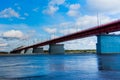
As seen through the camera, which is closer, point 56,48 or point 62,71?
point 62,71

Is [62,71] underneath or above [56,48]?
underneath

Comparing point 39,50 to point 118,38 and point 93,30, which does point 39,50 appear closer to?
point 118,38

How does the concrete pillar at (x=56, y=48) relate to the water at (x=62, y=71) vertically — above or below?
above

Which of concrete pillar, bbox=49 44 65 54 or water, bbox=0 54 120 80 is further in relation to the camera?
concrete pillar, bbox=49 44 65 54

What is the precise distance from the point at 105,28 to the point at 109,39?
162 feet

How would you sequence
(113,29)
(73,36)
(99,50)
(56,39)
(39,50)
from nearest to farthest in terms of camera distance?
(113,29) < (73,36) < (56,39) < (99,50) < (39,50)

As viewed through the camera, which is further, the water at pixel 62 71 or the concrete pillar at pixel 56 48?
the concrete pillar at pixel 56 48

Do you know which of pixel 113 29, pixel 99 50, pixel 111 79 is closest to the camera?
pixel 111 79

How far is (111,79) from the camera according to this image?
1786 centimetres

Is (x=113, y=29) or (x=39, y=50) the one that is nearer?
(x=113, y=29)

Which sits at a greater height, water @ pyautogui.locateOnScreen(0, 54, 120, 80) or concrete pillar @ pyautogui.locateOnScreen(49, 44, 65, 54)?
concrete pillar @ pyautogui.locateOnScreen(49, 44, 65, 54)

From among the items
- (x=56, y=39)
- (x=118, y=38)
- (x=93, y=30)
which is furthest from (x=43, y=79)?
(x=118, y=38)

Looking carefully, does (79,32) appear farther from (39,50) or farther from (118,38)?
(39,50)

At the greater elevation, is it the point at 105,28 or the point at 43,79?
the point at 105,28
